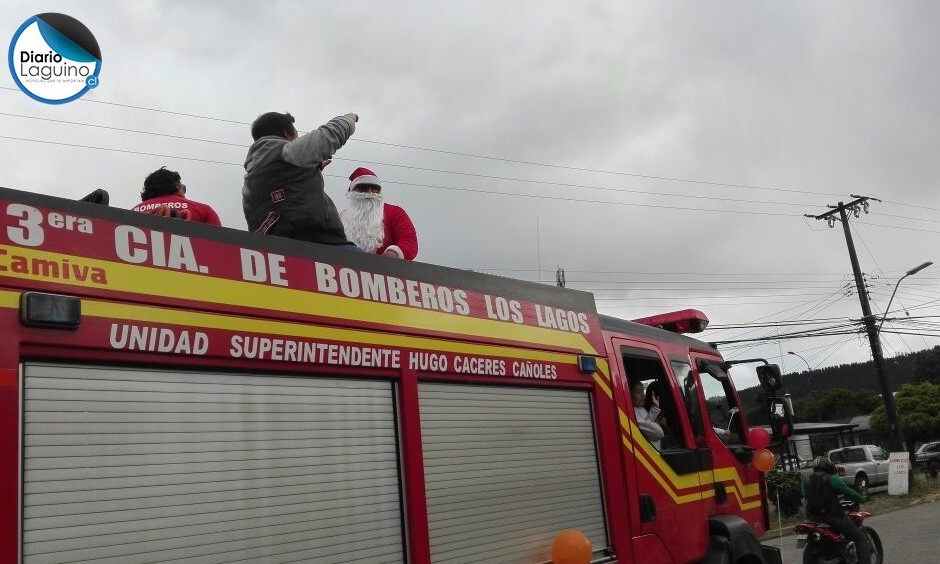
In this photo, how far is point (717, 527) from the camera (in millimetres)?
5258

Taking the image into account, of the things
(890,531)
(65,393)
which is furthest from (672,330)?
(890,531)

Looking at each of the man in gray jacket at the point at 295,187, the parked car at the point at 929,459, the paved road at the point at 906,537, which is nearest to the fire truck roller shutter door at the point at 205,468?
the man in gray jacket at the point at 295,187

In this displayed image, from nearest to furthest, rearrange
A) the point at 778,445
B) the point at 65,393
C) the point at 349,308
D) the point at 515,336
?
1. the point at 65,393
2. the point at 349,308
3. the point at 515,336
4. the point at 778,445

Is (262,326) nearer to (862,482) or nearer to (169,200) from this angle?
(169,200)

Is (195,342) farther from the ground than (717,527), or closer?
farther from the ground

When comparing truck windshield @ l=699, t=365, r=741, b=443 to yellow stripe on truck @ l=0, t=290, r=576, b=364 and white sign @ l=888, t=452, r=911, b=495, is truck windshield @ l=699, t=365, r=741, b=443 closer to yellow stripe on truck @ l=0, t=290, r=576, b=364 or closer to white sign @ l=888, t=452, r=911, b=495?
yellow stripe on truck @ l=0, t=290, r=576, b=364

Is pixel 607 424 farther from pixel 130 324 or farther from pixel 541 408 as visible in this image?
pixel 130 324

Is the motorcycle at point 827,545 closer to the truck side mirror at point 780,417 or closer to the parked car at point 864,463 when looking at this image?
the truck side mirror at point 780,417

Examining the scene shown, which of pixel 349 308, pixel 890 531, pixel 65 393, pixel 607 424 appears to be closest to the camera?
pixel 65 393

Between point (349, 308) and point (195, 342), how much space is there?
0.73 metres

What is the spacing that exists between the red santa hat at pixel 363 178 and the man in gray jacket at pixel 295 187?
93cm

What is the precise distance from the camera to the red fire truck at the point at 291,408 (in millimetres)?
2457

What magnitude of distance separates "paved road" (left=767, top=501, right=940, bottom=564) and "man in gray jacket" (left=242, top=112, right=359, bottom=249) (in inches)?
427

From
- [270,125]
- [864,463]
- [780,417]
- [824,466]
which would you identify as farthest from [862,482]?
[270,125]
